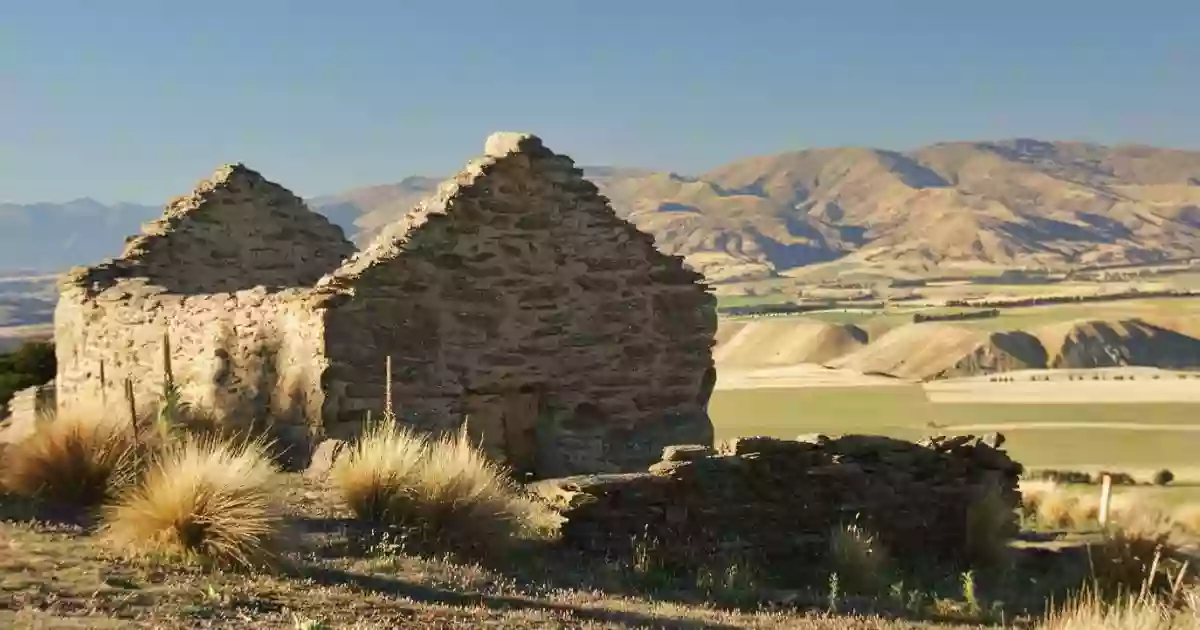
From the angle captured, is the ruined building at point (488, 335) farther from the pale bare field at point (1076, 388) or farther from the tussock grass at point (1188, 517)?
the pale bare field at point (1076, 388)

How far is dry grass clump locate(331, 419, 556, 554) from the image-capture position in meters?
8.71

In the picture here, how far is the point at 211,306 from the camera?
13727 mm

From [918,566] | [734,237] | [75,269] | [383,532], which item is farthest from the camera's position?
[734,237]

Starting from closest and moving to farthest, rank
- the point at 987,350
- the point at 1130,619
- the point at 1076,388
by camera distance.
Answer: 1. the point at 1130,619
2. the point at 1076,388
3. the point at 987,350

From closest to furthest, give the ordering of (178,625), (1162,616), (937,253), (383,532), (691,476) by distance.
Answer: (178,625) < (1162,616) < (383,532) < (691,476) < (937,253)

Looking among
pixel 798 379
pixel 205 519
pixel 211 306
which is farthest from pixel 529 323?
pixel 798 379

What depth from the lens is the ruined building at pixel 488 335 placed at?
40.9 feet

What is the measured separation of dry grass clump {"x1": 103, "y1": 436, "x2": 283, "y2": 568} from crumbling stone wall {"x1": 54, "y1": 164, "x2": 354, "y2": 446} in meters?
3.09

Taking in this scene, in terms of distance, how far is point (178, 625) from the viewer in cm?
552

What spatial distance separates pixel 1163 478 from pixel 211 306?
22.5m

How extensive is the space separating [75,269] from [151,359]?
2.48m

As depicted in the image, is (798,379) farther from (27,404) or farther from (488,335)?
(488,335)

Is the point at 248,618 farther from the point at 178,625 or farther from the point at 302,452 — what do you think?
the point at 302,452

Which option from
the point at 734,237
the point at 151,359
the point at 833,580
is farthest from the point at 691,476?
the point at 734,237
